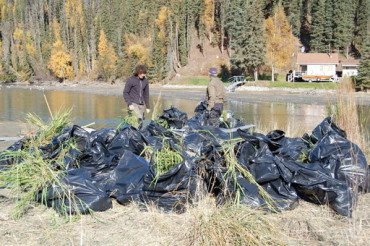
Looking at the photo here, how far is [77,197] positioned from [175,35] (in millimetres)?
57392

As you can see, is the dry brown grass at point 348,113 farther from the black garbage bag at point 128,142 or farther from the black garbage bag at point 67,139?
the black garbage bag at point 67,139

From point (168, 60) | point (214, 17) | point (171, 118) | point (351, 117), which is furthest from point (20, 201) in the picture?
point (214, 17)

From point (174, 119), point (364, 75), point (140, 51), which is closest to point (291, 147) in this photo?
point (174, 119)

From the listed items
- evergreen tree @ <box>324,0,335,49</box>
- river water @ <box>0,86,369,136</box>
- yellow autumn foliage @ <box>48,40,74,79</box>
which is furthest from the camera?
yellow autumn foliage @ <box>48,40,74,79</box>

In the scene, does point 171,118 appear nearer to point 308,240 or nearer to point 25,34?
point 308,240

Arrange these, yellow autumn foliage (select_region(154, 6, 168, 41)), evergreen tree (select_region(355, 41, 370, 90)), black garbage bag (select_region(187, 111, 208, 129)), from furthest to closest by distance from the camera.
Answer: yellow autumn foliage (select_region(154, 6, 168, 41))
evergreen tree (select_region(355, 41, 370, 90))
black garbage bag (select_region(187, 111, 208, 129))

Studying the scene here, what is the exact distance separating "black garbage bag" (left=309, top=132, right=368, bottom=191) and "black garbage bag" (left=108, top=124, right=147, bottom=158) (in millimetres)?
2139

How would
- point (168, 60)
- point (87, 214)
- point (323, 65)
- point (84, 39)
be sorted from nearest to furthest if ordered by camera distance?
1. point (87, 214)
2. point (323, 65)
3. point (168, 60)
4. point (84, 39)

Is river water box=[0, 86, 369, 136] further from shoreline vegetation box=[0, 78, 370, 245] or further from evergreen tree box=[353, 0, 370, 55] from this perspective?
evergreen tree box=[353, 0, 370, 55]

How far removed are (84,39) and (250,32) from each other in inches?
1717

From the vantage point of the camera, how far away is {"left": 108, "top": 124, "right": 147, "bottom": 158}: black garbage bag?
4.67m

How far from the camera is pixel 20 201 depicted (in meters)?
3.53

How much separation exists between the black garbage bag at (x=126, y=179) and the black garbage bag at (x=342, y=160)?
203 centimetres

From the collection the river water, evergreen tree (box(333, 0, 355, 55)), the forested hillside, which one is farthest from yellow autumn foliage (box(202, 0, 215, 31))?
the river water
